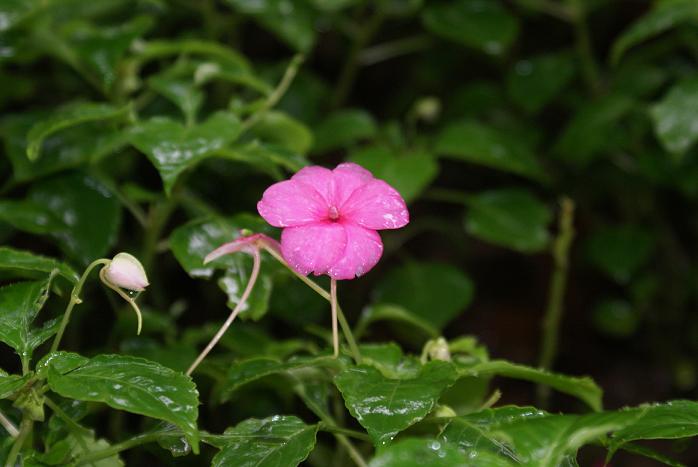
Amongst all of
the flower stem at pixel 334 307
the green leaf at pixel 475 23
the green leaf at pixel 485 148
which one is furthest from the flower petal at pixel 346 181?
the green leaf at pixel 475 23

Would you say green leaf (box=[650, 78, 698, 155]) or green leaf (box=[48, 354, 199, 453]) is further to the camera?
green leaf (box=[650, 78, 698, 155])

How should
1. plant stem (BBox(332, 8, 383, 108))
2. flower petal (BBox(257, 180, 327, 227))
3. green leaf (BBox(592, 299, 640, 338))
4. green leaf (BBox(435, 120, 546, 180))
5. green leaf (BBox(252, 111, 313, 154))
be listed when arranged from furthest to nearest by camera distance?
green leaf (BBox(592, 299, 640, 338))
plant stem (BBox(332, 8, 383, 108))
green leaf (BBox(435, 120, 546, 180))
green leaf (BBox(252, 111, 313, 154))
flower petal (BBox(257, 180, 327, 227))

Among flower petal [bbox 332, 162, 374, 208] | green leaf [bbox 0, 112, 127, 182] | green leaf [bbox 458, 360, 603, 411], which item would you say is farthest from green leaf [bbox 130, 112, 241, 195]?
green leaf [bbox 458, 360, 603, 411]

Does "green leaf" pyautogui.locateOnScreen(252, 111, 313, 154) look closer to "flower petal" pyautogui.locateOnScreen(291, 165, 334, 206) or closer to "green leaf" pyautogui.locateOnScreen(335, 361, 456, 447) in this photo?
"flower petal" pyautogui.locateOnScreen(291, 165, 334, 206)

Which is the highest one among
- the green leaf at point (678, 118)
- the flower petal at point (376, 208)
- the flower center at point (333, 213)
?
the green leaf at point (678, 118)

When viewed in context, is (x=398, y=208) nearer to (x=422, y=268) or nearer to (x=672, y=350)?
(x=422, y=268)

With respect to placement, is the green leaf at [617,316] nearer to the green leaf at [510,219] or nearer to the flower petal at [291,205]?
the green leaf at [510,219]
